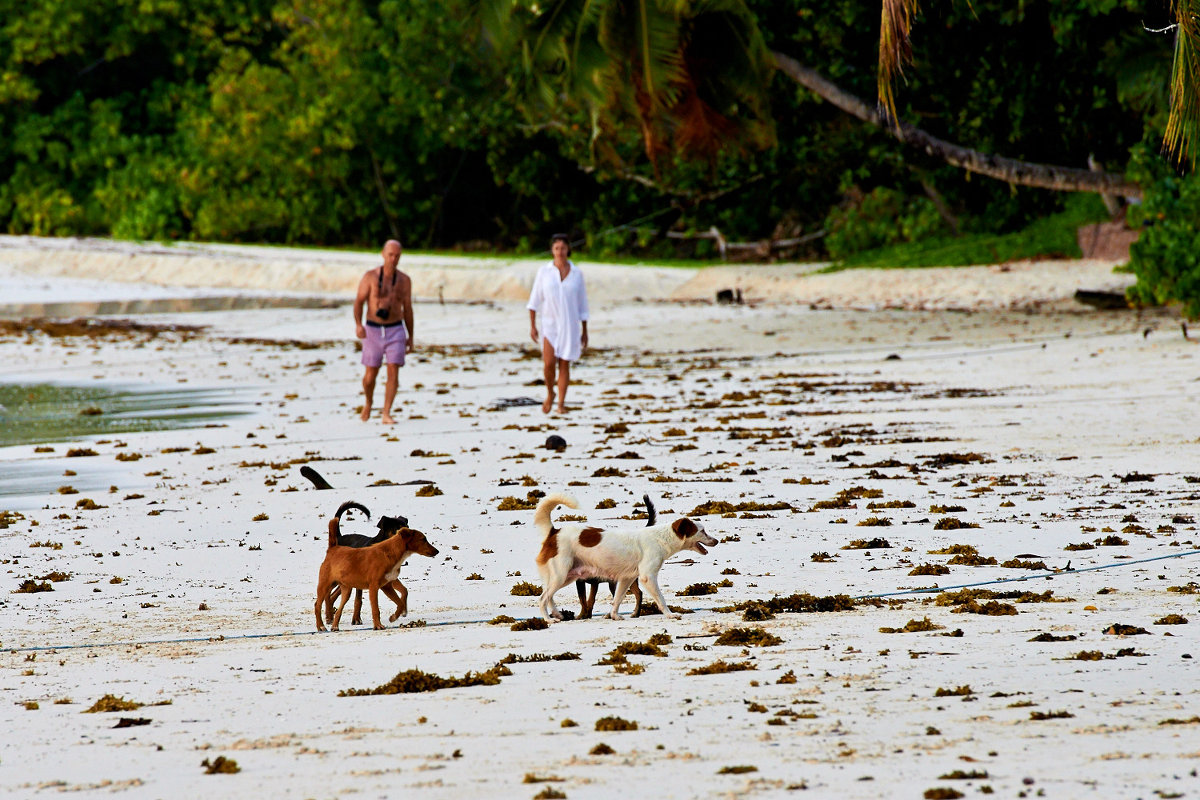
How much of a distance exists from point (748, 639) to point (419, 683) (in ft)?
4.39

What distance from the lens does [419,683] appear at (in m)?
5.45

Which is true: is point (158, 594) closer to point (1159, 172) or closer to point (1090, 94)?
point (1159, 172)

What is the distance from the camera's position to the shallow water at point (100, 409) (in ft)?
46.0

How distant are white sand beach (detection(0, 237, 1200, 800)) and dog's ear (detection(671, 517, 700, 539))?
395 mm

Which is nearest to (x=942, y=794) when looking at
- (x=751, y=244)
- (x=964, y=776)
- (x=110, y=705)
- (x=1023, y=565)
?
(x=964, y=776)

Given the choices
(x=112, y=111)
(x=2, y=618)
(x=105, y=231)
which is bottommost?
(x=2, y=618)

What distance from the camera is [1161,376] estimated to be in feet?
48.3

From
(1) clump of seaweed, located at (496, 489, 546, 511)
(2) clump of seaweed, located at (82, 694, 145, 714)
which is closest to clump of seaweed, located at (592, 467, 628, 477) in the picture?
(1) clump of seaweed, located at (496, 489, 546, 511)

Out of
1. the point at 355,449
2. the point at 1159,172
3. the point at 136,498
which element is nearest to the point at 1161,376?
the point at 1159,172

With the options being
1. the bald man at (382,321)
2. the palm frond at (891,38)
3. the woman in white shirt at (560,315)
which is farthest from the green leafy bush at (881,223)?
the palm frond at (891,38)

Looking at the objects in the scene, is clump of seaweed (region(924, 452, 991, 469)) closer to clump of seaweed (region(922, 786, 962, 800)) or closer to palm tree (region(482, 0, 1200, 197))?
clump of seaweed (region(922, 786, 962, 800))

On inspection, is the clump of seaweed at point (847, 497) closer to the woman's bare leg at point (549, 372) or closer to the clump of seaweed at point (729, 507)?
the clump of seaweed at point (729, 507)

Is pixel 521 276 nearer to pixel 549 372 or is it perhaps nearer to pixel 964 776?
pixel 549 372

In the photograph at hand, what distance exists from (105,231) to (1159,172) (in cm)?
3145
